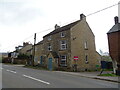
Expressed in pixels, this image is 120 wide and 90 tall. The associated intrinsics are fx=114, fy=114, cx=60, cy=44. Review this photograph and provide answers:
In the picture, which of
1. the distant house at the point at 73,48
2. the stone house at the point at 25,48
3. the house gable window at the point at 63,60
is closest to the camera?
the distant house at the point at 73,48

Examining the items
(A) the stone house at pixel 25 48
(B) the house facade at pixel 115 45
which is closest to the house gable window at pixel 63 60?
(B) the house facade at pixel 115 45

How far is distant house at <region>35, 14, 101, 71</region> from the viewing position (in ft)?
74.0

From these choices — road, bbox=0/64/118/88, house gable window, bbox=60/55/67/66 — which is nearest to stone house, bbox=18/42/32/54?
house gable window, bbox=60/55/67/66

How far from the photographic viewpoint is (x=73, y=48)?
74.0 ft

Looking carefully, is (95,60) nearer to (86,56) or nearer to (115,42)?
(86,56)

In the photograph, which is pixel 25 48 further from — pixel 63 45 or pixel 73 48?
pixel 73 48

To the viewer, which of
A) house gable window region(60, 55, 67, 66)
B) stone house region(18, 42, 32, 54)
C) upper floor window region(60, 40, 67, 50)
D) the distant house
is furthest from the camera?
stone house region(18, 42, 32, 54)

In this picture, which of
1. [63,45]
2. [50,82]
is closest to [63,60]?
[63,45]

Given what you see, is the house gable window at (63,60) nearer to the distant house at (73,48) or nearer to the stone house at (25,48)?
the distant house at (73,48)

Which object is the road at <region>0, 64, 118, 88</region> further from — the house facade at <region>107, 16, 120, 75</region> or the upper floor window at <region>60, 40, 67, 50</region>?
Result: the upper floor window at <region>60, 40, 67, 50</region>

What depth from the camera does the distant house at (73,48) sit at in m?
22.6

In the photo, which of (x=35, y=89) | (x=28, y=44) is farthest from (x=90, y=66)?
(x=28, y=44)

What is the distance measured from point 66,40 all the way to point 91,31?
7.74 m

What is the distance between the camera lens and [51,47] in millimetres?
27172
